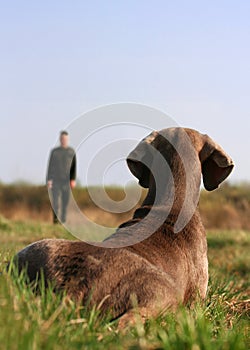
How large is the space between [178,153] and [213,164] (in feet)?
1.55

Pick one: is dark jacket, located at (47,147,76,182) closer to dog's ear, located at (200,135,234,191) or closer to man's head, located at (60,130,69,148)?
man's head, located at (60,130,69,148)

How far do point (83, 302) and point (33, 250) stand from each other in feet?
1.94

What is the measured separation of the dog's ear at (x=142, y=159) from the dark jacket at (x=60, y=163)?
10369 mm

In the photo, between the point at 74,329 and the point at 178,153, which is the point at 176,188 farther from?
the point at 74,329

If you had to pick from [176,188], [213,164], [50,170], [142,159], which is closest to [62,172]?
[50,170]

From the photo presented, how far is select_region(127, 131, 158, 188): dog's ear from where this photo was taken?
6.47m

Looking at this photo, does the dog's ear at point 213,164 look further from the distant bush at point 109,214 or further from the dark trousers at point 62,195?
the distant bush at point 109,214

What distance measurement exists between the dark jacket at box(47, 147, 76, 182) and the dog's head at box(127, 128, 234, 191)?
10.4m

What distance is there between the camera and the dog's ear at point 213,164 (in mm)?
6621

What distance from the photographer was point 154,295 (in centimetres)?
475

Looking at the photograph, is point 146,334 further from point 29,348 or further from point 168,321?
point 29,348

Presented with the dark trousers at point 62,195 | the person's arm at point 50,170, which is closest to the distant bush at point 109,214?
the dark trousers at point 62,195

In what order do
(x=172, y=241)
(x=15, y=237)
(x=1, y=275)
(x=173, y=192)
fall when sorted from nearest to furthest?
(x=1, y=275) → (x=172, y=241) → (x=173, y=192) → (x=15, y=237)

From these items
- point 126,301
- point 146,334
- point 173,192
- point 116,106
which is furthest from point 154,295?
point 116,106
